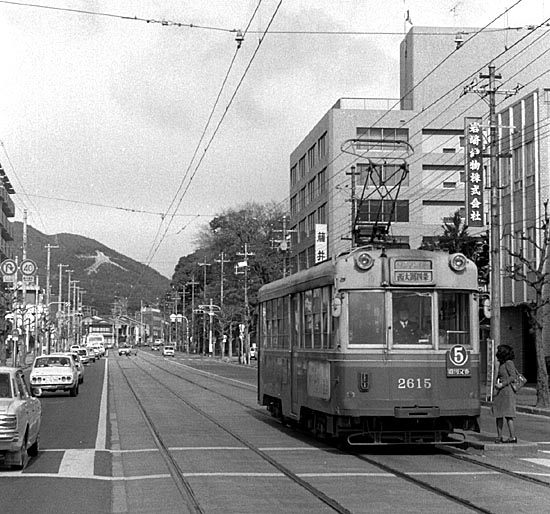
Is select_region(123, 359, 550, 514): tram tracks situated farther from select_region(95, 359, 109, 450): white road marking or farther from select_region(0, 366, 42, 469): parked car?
select_region(0, 366, 42, 469): parked car

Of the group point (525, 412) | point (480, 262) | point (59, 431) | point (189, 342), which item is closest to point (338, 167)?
point (480, 262)

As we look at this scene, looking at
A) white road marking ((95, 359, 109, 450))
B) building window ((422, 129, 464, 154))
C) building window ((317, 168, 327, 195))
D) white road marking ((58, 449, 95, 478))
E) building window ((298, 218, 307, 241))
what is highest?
building window ((422, 129, 464, 154))

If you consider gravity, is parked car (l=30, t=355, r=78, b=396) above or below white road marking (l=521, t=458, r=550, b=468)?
above

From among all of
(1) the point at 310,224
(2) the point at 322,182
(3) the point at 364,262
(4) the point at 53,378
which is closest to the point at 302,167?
(1) the point at 310,224

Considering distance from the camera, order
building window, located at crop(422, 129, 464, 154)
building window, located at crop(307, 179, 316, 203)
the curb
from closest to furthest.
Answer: the curb
building window, located at crop(422, 129, 464, 154)
building window, located at crop(307, 179, 316, 203)

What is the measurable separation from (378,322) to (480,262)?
33.5m

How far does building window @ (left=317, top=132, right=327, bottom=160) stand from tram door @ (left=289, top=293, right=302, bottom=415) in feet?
199

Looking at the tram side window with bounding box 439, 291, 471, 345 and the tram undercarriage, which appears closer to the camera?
the tram undercarriage

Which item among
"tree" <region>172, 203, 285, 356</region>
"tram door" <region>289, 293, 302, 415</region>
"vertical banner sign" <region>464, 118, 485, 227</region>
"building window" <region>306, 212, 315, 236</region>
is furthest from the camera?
"tree" <region>172, 203, 285, 356</region>

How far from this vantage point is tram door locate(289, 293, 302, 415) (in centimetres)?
1878

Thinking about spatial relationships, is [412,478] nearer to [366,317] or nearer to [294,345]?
[366,317]

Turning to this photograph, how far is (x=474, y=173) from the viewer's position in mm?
37562

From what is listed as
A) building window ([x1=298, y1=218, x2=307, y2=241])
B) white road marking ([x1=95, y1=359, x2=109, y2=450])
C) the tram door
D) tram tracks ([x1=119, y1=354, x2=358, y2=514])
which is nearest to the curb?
tram tracks ([x1=119, y1=354, x2=358, y2=514])

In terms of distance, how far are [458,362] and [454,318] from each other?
725mm
